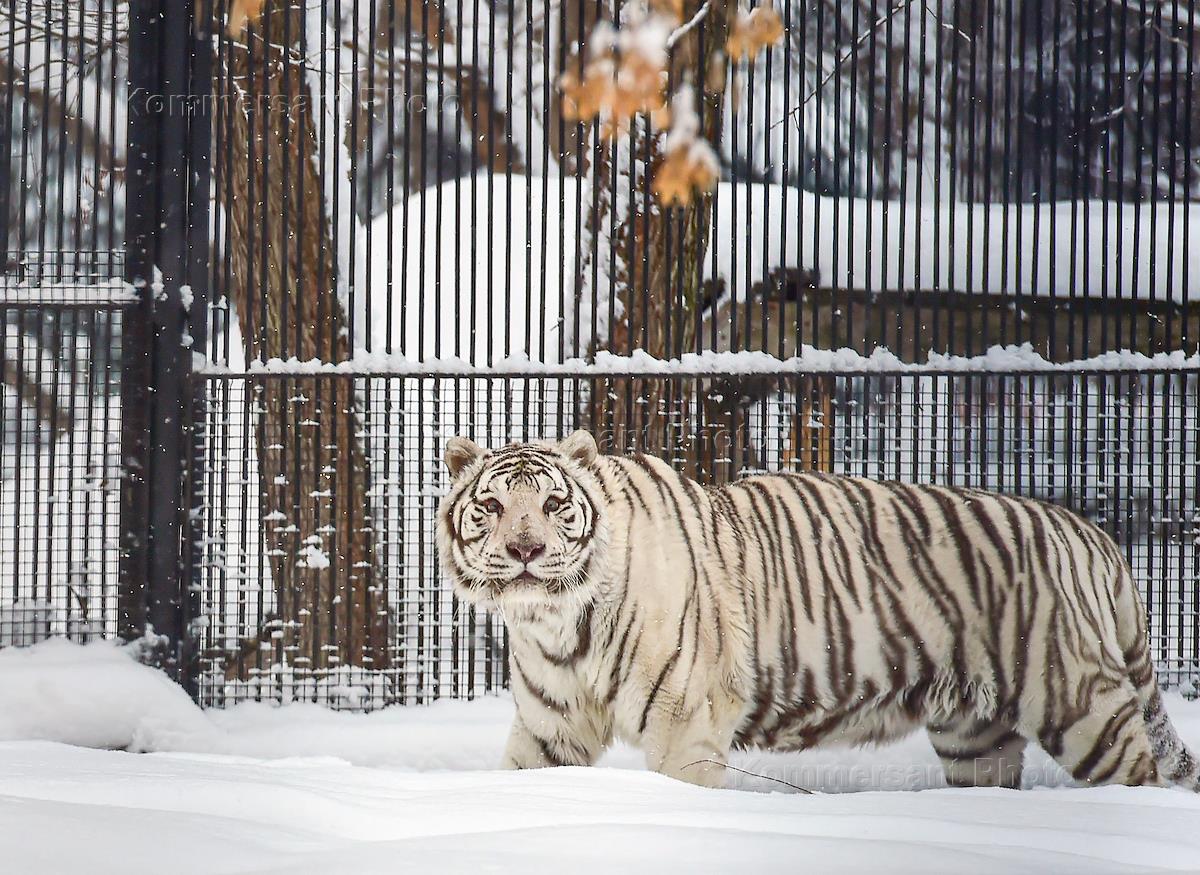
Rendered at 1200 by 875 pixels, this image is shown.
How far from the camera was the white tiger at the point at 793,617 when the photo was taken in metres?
4.00

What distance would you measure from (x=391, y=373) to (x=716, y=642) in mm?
2004

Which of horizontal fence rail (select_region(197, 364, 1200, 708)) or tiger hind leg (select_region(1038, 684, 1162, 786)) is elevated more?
horizontal fence rail (select_region(197, 364, 1200, 708))

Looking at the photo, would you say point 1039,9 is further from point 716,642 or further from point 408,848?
point 408,848

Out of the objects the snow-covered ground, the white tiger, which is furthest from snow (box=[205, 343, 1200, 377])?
the snow-covered ground

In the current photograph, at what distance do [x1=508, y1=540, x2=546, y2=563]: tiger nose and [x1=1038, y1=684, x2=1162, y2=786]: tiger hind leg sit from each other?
71.4 inches

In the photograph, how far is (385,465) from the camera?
5488 mm

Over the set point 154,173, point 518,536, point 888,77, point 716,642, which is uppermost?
point 888,77

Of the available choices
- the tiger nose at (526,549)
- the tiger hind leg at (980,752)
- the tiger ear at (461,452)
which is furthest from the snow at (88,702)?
the tiger hind leg at (980,752)

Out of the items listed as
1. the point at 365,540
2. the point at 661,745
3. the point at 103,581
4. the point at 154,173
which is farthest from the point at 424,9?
the point at 661,745

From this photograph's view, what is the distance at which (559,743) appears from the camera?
13.2 ft

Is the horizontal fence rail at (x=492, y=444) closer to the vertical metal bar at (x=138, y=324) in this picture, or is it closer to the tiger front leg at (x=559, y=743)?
the vertical metal bar at (x=138, y=324)

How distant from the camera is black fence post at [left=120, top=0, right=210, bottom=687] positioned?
529 centimetres

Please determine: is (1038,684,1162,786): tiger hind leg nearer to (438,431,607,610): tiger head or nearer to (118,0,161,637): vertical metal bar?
(438,431,607,610): tiger head

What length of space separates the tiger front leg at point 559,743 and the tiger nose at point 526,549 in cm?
52
